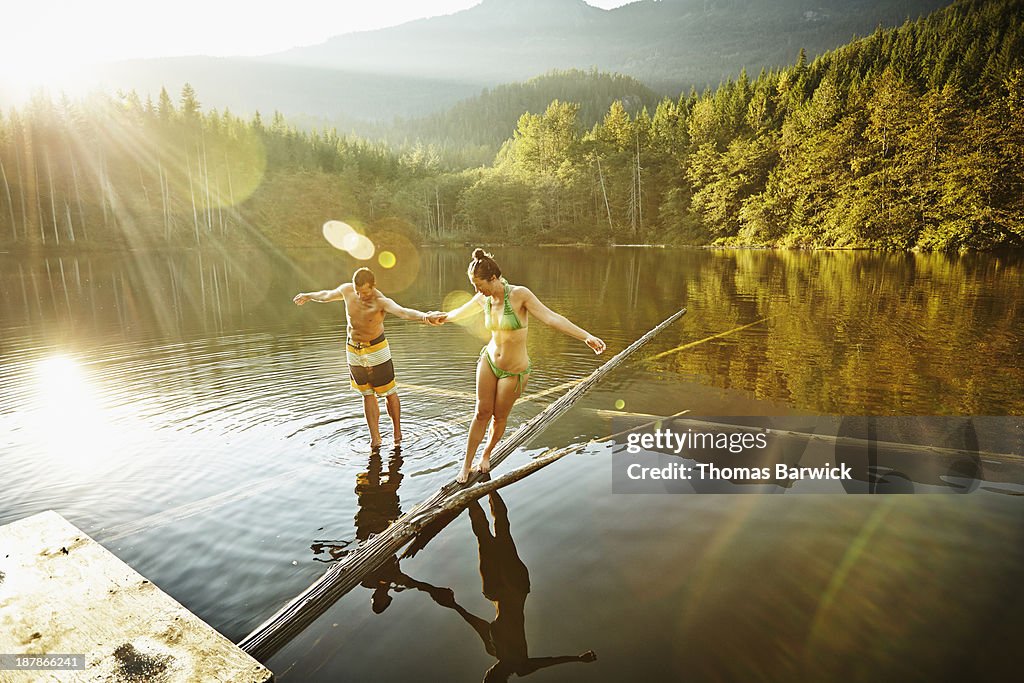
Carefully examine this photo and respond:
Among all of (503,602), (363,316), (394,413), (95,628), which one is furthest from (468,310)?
(95,628)

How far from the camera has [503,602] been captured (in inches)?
193

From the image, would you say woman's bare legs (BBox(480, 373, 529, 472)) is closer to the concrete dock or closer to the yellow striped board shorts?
the yellow striped board shorts

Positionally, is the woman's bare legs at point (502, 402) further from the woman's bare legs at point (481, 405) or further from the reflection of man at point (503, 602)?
the reflection of man at point (503, 602)

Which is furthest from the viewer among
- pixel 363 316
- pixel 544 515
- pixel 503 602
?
pixel 363 316

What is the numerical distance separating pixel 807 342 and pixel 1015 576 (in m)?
12.0

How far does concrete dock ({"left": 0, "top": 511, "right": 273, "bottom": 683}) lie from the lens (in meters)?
3.36

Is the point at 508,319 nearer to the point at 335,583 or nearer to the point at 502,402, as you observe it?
the point at 502,402

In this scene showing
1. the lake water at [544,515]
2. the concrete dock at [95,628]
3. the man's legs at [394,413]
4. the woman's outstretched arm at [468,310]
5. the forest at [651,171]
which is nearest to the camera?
the concrete dock at [95,628]

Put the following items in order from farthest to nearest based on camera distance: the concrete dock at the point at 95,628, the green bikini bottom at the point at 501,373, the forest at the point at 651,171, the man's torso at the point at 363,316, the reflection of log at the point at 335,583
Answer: the forest at the point at 651,171, the man's torso at the point at 363,316, the green bikini bottom at the point at 501,373, the reflection of log at the point at 335,583, the concrete dock at the point at 95,628

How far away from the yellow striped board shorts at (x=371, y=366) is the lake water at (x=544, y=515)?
0.92 metres

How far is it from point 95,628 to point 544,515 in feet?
13.3

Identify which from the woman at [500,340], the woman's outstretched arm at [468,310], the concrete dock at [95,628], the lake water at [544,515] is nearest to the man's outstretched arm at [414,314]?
the woman's outstretched arm at [468,310]

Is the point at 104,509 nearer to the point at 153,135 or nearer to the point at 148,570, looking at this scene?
the point at 148,570

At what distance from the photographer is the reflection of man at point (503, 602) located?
4215 mm
